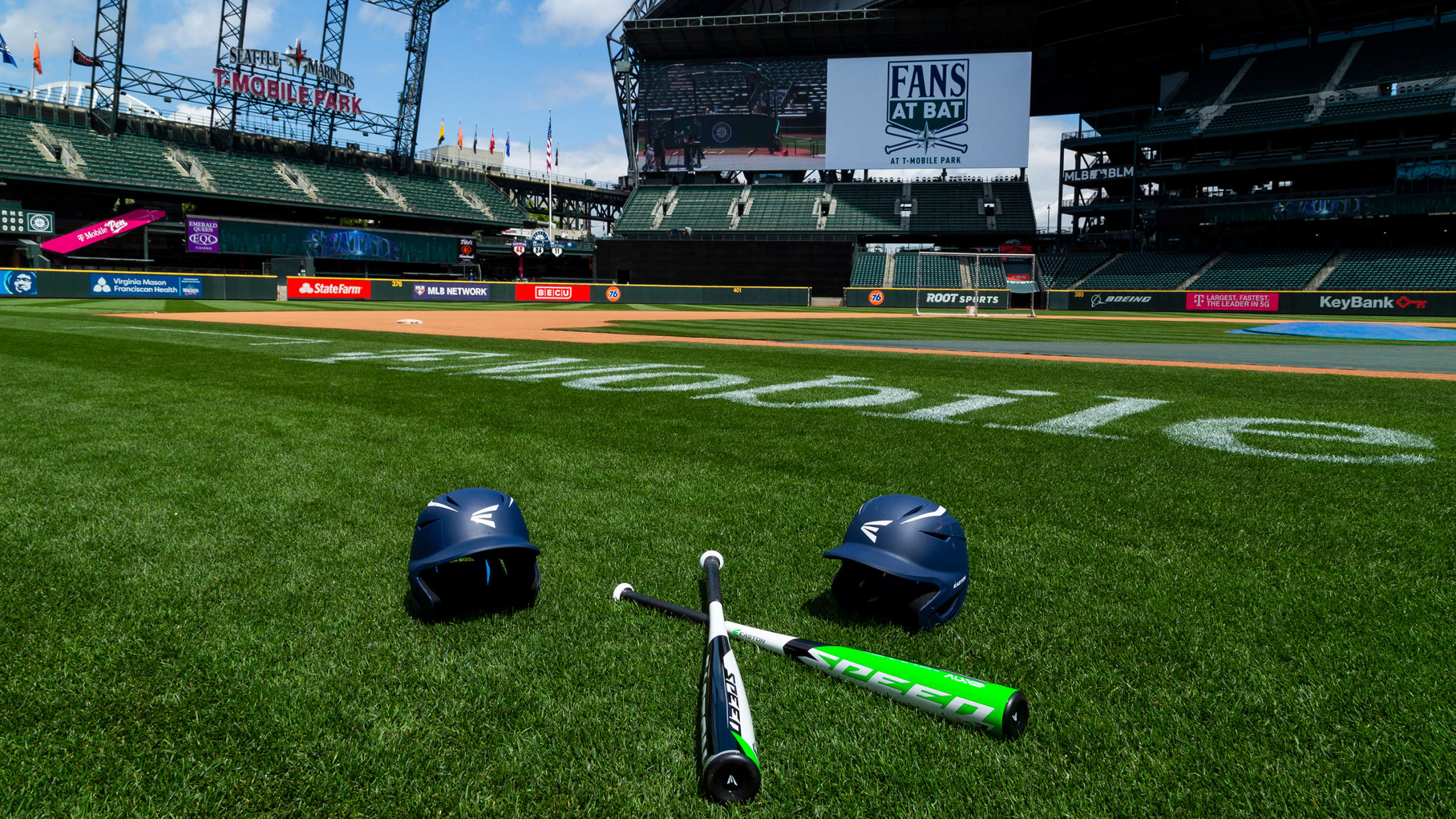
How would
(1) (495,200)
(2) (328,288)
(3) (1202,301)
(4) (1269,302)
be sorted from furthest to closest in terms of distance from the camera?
(1) (495,200), (2) (328,288), (3) (1202,301), (4) (1269,302)

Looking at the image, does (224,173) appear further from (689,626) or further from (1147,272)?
(689,626)

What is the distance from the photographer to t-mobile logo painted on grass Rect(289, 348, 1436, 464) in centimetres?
609

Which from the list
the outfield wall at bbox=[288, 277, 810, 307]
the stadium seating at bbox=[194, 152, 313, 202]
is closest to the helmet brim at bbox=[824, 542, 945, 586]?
the outfield wall at bbox=[288, 277, 810, 307]

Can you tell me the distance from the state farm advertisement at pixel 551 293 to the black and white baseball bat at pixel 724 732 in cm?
4798

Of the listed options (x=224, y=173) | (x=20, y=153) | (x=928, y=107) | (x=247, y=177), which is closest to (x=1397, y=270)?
(x=928, y=107)

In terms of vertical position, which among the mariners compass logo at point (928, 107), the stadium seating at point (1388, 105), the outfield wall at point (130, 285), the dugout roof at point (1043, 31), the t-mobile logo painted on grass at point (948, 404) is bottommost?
the t-mobile logo painted on grass at point (948, 404)

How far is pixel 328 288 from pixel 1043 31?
163 feet

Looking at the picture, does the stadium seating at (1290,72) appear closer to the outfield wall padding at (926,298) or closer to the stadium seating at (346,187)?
the outfield wall padding at (926,298)

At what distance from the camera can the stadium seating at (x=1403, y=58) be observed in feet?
149

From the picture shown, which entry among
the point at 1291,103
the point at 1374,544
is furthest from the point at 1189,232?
the point at 1374,544

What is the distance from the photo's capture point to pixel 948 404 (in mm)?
8336

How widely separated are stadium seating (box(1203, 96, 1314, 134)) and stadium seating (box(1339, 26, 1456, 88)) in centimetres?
265

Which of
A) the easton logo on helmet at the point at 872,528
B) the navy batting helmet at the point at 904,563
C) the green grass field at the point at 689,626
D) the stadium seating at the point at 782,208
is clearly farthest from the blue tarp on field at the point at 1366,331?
the stadium seating at the point at 782,208

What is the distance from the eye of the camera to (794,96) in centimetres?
5900
